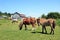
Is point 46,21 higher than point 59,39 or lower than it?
higher

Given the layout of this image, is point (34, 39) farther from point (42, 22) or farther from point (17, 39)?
point (42, 22)

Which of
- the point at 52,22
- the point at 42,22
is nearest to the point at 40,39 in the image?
the point at 52,22

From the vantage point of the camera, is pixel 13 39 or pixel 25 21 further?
pixel 25 21

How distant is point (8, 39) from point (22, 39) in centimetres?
110

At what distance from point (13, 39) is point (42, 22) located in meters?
6.62

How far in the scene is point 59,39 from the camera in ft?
49.6

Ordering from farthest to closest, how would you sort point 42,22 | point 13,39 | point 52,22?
point 42,22, point 52,22, point 13,39

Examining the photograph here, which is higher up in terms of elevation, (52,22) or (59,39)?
(52,22)

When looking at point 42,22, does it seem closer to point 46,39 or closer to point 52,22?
point 52,22

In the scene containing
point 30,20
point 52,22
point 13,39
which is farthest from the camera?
point 30,20

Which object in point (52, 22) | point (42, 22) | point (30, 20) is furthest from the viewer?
point (30, 20)

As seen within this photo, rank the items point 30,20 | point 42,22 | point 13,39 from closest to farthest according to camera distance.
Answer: point 13,39 < point 42,22 < point 30,20

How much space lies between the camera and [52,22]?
18.6 meters

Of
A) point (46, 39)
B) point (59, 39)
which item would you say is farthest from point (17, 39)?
point (59, 39)
